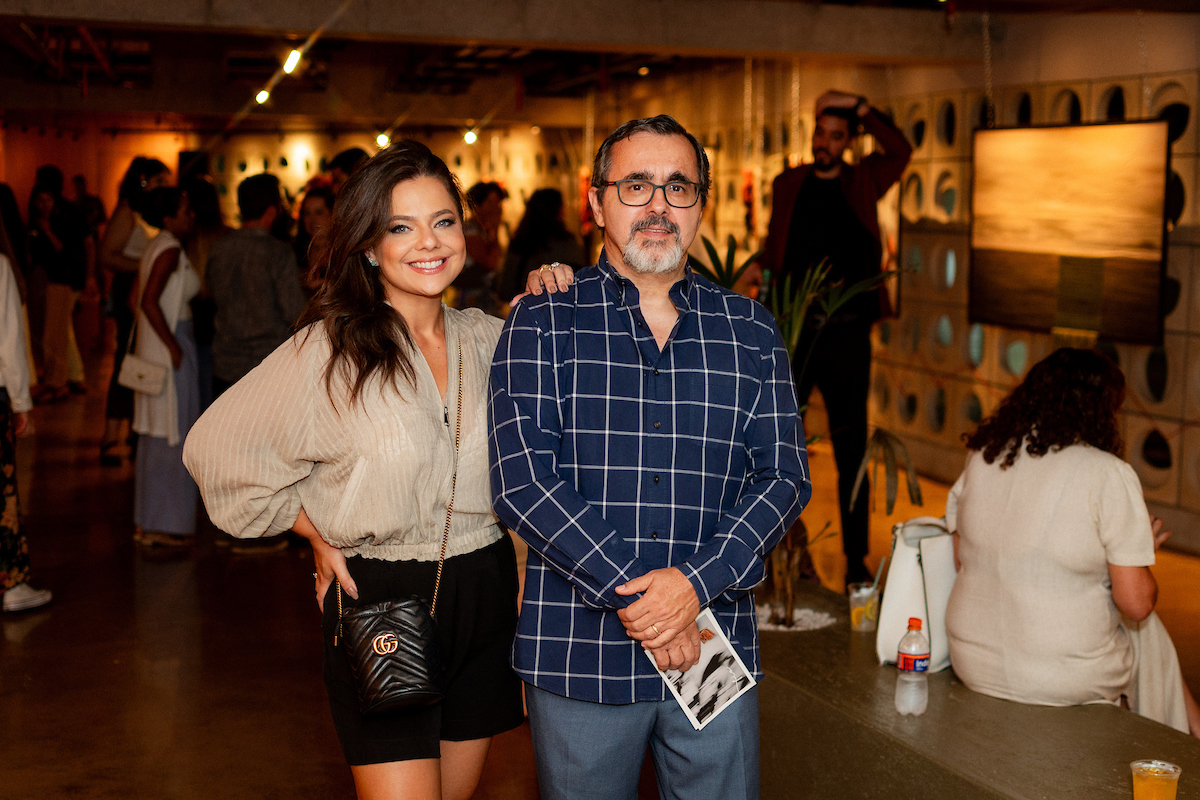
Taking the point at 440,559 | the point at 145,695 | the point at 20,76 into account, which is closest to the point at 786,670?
the point at 440,559

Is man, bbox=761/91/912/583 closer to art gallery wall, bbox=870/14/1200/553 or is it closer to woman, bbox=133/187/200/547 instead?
art gallery wall, bbox=870/14/1200/553

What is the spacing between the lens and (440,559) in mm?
2012

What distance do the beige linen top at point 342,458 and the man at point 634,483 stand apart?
0.15 m

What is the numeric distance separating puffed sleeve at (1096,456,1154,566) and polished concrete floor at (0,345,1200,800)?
1.33 metres

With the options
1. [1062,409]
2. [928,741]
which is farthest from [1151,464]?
[928,741]

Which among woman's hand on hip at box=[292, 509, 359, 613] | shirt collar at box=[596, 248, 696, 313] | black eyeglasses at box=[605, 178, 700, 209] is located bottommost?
woman's hand on hip at box=[292, 509, 359, 613]

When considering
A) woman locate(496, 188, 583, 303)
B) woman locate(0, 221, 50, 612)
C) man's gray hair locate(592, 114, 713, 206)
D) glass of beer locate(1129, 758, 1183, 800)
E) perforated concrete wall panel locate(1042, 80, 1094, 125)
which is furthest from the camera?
woman locate(496, 188, 583, 303)

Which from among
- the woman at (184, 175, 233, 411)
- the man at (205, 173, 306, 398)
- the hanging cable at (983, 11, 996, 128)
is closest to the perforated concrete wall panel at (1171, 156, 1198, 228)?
the hanging cable at (983, 11, 996, 128)

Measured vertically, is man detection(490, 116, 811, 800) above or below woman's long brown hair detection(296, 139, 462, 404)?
below

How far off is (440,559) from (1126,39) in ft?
16.5

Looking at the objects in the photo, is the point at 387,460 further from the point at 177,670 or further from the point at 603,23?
the point at 603,23

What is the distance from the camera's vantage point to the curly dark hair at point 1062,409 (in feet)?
8.87

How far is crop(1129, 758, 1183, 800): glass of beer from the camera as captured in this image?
85.9 inches

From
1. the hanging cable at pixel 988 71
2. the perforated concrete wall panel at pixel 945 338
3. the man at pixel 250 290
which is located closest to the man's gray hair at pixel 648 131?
the man at pixel 250 290
